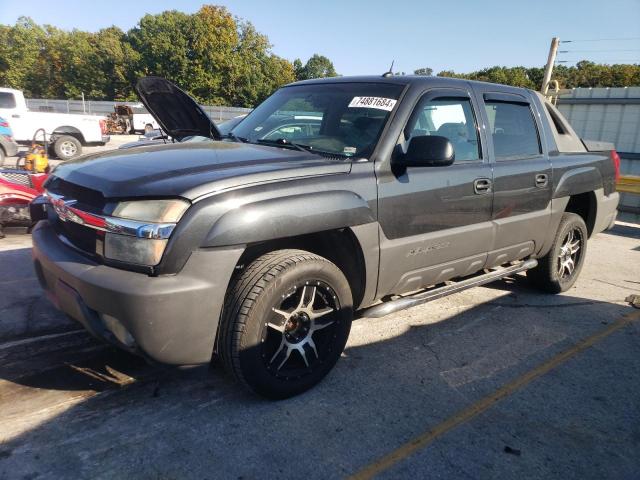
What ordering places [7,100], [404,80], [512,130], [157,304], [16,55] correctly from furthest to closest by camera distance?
[16,55], [7,100], [512,130], [404,80], [157,304]

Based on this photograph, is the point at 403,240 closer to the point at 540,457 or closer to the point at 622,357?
the point at 540,457

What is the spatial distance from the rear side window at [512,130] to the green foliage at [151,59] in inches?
2036

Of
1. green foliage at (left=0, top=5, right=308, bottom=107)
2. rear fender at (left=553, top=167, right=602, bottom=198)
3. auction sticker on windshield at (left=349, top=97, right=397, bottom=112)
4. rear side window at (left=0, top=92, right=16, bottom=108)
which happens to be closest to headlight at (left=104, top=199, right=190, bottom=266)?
auction sticker on windshield at (left=349, top=97, right=397, bottom=112)

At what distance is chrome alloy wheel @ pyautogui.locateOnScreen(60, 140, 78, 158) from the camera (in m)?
13.4

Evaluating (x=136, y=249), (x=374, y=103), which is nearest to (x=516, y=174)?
(x=374, y=103)

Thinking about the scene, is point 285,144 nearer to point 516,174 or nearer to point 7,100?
point 516,174

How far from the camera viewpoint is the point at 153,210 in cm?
222

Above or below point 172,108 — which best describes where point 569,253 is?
below

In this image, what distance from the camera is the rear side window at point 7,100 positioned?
13.1 m

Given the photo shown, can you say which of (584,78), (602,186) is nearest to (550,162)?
(602,186)

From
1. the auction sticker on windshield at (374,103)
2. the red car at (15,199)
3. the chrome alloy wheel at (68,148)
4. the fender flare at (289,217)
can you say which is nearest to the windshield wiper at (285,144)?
the auction sticker on windshield at (374,103)

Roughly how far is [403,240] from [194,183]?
1.37 metres

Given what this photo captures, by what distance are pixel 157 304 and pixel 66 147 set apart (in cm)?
1332

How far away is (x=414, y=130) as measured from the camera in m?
3.16
